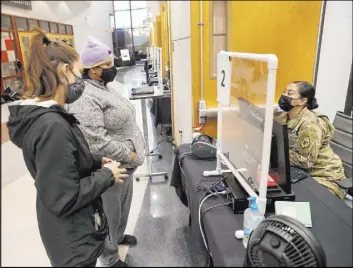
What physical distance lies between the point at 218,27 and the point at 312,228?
1668 mm

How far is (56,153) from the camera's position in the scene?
0.64 metres

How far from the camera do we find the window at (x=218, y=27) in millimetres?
1872

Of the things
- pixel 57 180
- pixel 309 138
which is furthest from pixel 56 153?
pixel 309 138

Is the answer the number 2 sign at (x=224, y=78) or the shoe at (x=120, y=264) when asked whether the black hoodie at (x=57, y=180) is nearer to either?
the shoe at (x=120, y=264)

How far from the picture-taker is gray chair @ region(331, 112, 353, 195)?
166 cm

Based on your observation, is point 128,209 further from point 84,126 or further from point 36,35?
point 36,35

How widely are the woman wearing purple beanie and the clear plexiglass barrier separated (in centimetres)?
47

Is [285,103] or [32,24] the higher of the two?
[32,24]

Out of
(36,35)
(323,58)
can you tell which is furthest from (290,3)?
(36,35)

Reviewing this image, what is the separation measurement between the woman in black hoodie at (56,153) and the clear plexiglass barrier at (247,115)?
54 cm

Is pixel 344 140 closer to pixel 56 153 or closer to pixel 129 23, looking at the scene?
pixel 129 23

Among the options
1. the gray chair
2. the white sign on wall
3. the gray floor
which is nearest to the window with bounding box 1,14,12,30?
the white sign on wall

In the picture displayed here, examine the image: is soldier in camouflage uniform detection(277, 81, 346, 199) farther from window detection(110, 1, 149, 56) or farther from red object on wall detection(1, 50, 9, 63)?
red object on wall detection(1, 50, 9, 63)

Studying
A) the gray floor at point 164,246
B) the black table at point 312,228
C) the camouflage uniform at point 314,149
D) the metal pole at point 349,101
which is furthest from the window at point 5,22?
the metal pole at point 349,101
